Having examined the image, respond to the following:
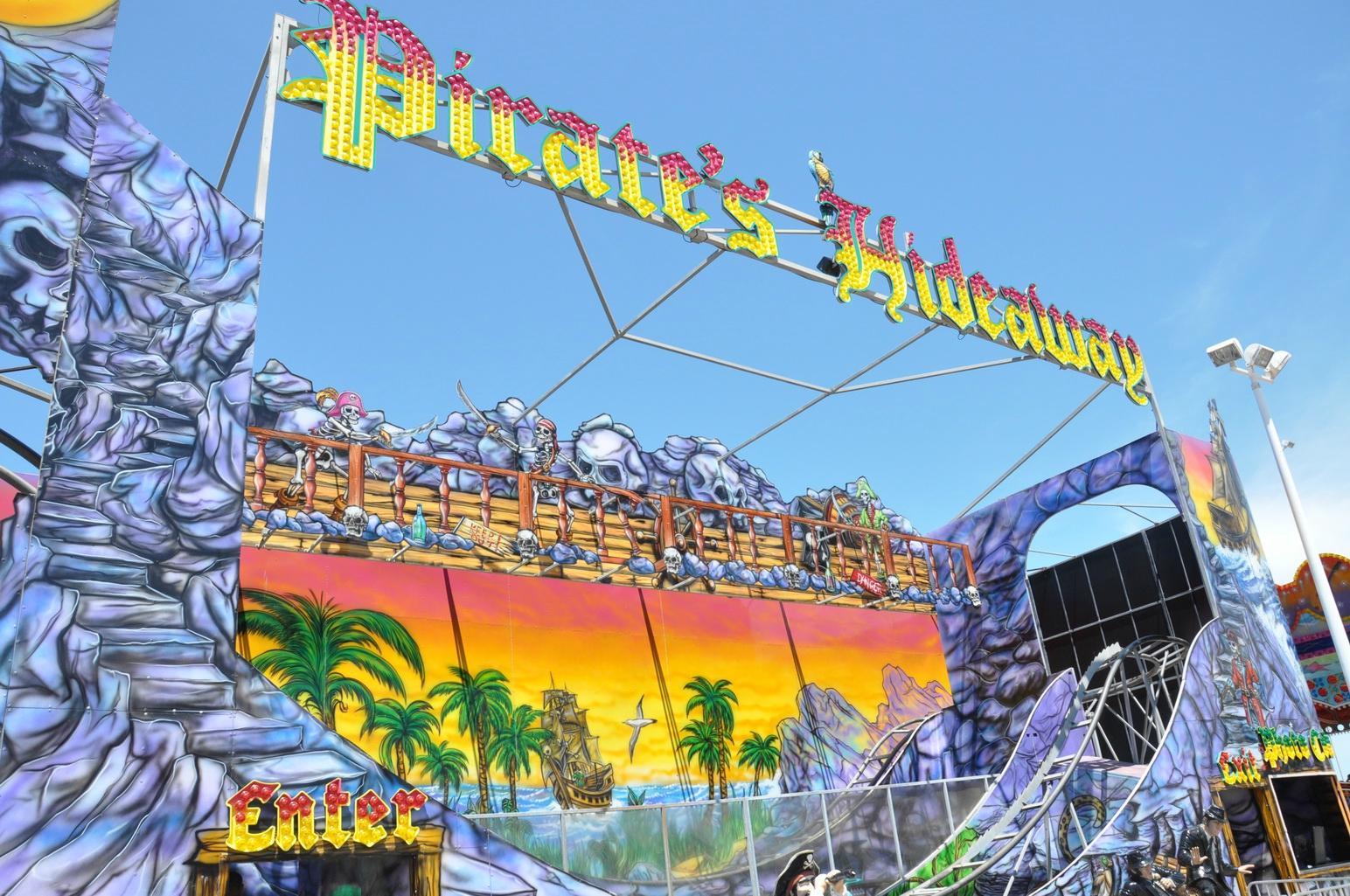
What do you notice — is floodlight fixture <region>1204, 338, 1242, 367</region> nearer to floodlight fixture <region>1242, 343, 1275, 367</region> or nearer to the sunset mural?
floodlight fixture <region>1242, 343, 1275, 367</region>

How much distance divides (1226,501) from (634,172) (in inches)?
592

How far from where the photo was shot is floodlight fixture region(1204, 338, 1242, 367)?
17.6m

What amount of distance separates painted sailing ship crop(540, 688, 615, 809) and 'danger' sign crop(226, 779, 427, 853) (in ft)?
23.7

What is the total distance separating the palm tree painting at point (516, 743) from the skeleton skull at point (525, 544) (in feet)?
9.29

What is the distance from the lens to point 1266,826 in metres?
18.3

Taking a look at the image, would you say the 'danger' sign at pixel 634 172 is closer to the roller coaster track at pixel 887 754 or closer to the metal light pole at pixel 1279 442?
the metal light pole at pixel 1279 442

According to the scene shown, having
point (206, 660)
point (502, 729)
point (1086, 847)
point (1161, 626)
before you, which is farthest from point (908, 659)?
point (206, 660)

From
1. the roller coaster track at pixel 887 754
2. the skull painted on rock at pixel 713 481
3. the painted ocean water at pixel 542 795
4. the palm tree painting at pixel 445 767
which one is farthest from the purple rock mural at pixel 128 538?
the skull painted on rock at pixel 713 481

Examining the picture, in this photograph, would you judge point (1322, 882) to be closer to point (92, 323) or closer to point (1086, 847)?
point (1086, 847)

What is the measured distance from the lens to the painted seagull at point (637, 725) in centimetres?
1794

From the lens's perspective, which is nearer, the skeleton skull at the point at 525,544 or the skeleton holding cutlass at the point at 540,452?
the skeleton skull at the point at 525,544

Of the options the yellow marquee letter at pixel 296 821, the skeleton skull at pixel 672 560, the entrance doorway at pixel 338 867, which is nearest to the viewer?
the entrance doorway at pixel 338 867

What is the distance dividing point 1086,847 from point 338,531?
12201 mm

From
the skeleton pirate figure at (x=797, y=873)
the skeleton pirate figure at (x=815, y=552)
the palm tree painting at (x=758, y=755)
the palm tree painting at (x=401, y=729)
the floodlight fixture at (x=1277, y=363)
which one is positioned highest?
the floodlight fixture at (x=1277, y=363)
